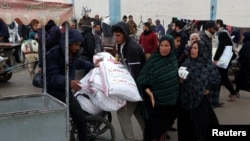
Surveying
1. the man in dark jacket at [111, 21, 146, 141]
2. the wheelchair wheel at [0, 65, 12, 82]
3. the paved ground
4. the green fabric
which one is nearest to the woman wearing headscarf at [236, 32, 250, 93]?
the paved ground

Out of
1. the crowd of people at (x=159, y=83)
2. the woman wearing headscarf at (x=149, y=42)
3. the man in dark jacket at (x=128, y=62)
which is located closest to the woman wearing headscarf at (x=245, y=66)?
the woman wearing headscarf at (x=149, y=42)

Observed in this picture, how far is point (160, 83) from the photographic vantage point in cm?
452

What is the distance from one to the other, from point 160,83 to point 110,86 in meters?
0.60

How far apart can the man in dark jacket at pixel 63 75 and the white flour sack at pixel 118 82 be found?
1.19ft

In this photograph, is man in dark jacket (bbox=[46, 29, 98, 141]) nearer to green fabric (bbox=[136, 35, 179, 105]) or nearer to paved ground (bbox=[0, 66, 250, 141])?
green fabric (bbox=[136, 35, 179, 105])

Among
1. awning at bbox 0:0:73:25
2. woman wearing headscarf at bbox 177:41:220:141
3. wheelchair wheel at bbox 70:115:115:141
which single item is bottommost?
Result: wheelchair wheel at bbox 70:115:115:141

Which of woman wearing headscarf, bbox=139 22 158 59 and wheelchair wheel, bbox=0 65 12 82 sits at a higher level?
woman wearing headscarf, bbox=139 22 158 59

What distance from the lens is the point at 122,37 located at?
15.8ft

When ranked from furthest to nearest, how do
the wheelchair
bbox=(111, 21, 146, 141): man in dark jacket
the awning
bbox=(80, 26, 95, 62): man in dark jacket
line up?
bbox=(80, 26, 95, 62): man in dark jacket
bbox=(111, 21, 146, 141): man in dark jacket
the wheelchair
the awning

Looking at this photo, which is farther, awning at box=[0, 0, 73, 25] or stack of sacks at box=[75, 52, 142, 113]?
stack of sacks at box=[75, 52, 142, 113]

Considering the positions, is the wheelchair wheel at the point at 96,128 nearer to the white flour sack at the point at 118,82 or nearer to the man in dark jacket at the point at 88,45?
the white flour sack at the point at 118,82

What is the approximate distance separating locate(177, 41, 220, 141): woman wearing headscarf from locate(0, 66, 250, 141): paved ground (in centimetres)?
87

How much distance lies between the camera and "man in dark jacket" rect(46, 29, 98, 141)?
13.7 feet

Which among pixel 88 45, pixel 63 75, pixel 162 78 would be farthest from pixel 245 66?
pixel 63 75
